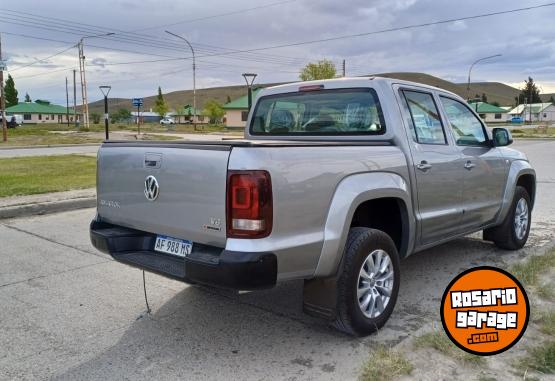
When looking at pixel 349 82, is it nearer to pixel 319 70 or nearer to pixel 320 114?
pixel 320 114

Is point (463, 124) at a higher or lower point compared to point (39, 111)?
lower

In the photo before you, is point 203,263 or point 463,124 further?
point 463,124

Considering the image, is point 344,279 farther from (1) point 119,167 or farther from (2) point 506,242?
(2) point 506,242

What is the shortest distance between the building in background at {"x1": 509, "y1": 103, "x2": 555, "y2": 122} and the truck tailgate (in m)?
143

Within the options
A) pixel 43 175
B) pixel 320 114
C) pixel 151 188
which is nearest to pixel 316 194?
pixel 151 188

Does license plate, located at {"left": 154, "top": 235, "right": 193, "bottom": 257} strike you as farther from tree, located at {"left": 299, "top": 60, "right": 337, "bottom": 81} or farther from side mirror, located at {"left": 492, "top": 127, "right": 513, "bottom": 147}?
tree, located at {"left": 299, "top": 60, "right": 337, "bottom": 81}

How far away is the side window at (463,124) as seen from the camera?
16.5 feet

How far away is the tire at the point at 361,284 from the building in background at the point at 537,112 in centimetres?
14268

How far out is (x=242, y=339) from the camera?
12.3ft

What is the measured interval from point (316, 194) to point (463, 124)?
2.65 metres

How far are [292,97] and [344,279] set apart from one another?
2136 millimetres

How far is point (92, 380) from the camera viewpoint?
3154mm

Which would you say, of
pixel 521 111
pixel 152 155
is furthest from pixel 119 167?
pixel 521 111

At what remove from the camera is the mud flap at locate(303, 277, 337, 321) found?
3445 millimetres
